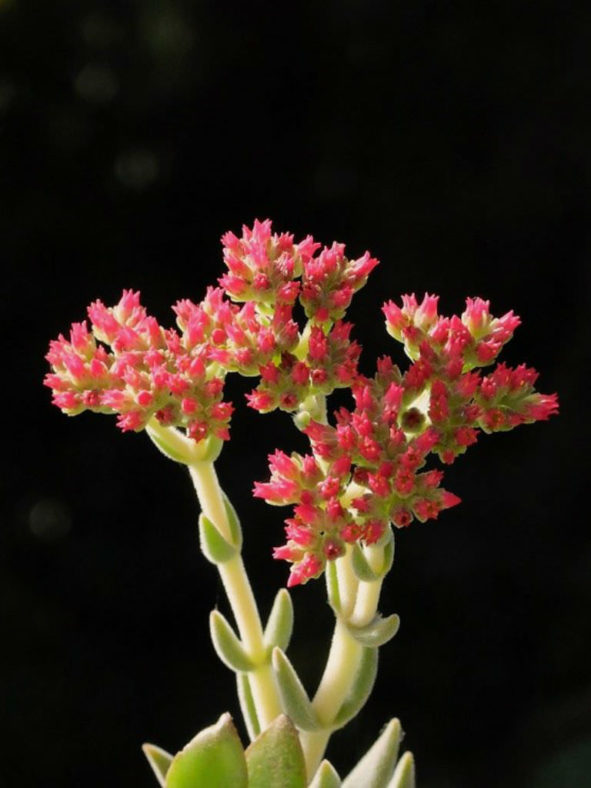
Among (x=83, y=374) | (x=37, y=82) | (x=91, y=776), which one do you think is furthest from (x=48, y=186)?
(x=83, y=374)

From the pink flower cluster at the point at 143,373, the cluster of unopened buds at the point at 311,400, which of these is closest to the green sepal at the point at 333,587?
the cluster of unopened buds at the point at 311,400

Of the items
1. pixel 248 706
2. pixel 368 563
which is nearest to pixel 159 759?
pixel 248 706

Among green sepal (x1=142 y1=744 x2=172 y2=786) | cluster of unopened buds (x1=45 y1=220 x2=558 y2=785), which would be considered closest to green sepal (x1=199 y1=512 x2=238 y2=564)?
cluster of unopened buds (x1=45 y1=220 x2=558 y2=785)

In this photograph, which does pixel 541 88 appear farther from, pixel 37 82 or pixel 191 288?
pixel 37 82

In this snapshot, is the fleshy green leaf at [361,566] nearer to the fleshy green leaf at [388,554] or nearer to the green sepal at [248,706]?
the fleshy green leaf at [388,554]

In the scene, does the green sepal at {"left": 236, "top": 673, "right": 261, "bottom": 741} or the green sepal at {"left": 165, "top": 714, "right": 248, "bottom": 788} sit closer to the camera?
the green sepal at {"left": 165, "top": 714, "right": 248, "bottom": 788}

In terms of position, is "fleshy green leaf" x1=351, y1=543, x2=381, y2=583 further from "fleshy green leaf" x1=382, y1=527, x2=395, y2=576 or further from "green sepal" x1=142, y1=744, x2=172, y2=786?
"green sepal" x1=142, y1=744, x2=172, y2=786

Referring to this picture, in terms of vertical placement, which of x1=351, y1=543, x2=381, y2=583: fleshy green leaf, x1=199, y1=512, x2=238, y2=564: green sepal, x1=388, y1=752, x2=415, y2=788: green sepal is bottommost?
x1=388, y1=752, x2=415, y2=788: green sepal
